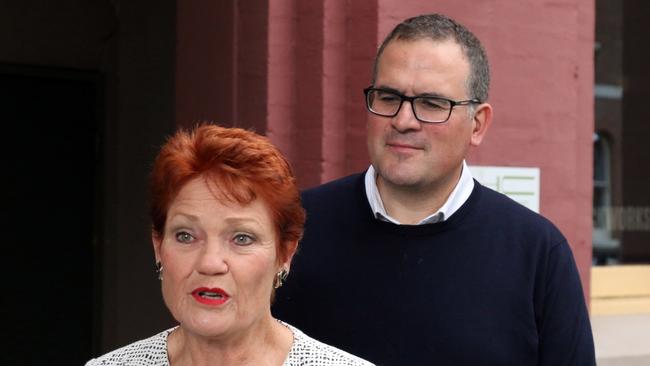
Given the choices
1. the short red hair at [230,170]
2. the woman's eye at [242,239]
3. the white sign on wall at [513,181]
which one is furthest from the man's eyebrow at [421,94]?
the white sign on wall at [513,181]

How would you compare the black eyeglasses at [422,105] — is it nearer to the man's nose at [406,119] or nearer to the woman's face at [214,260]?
the man's nose at [406,119]

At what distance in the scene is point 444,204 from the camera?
2658 mm

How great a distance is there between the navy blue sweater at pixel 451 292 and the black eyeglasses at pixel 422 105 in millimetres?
254

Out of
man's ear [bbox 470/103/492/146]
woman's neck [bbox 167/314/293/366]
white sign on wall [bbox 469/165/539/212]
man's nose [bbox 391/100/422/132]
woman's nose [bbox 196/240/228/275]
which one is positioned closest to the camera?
woman's nose [bbox 196/240/228/275]

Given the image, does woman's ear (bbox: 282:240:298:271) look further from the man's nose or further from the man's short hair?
the man's short hair

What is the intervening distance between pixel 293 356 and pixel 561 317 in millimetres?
696

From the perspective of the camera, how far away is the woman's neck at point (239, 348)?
2.27m

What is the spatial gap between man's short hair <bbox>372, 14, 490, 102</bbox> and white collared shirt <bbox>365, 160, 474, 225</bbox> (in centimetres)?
22

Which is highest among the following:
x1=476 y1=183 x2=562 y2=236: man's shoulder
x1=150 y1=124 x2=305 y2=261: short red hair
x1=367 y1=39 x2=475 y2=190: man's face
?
x1=367 y1=39 x2=475 y2=190: man's face

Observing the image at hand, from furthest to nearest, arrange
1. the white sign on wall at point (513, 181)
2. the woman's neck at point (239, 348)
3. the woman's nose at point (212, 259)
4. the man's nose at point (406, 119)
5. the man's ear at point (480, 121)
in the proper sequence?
the white sign on wall at point (513, 181), the man's ear at point (480, 121), the man's nose at point (406, 119), the woman's neck at point (239, 348), the woman's nose at point (212, 259)

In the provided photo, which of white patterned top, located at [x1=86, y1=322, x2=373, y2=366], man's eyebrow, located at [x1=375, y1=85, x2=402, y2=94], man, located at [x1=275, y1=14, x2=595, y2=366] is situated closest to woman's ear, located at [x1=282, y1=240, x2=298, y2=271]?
white patterned top, located at [x1=86, y1=322, x2=373, y2=366]

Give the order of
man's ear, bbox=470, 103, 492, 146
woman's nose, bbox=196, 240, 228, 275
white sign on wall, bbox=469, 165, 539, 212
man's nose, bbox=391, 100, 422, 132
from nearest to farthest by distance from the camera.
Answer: woman's nose, bbox=196, 240, 228, 275 < man's nose, bbox=391, 100, 422, 132 < man's ear, bbox=470, 103, 492, 146 < white sign on wall, bbox=469, 165, 539, 212

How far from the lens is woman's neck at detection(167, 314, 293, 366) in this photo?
2266mm

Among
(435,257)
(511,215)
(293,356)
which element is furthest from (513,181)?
(293,356)
